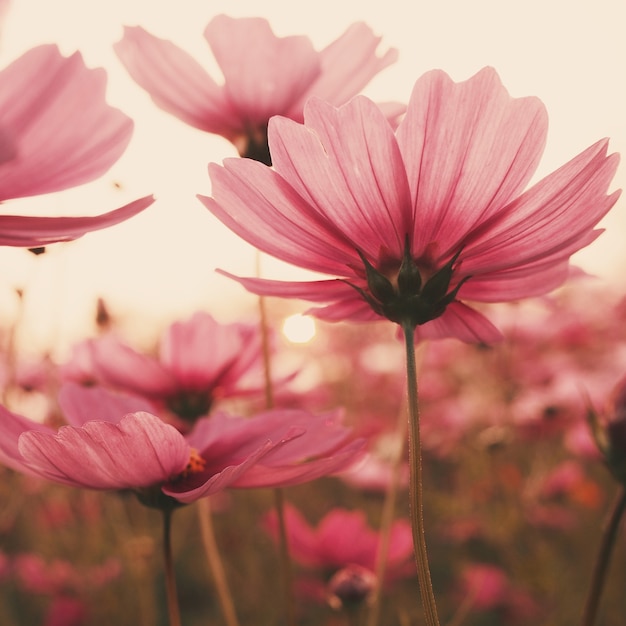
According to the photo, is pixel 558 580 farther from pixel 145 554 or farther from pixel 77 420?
pixel 77 420

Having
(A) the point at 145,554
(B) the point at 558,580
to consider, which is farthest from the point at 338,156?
(B) the point at 558,580

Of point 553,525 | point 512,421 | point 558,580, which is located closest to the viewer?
point 558,580

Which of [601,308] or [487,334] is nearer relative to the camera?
[487,334]

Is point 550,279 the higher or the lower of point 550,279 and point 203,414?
the higher

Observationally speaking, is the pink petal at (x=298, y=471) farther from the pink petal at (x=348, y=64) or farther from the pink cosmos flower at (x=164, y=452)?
the pink petal at (x=348, y=64)

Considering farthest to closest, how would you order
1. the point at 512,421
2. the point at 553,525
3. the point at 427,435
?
the point at 427,435
the point at 512,421
the point at 553,525

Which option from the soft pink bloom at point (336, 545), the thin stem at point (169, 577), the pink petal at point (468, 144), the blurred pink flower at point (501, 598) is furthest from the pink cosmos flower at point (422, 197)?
the blurred pink flower at point (501, 598)

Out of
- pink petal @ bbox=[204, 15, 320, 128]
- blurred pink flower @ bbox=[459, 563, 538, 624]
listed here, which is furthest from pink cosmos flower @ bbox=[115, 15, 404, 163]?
blurred pink flower @ bbox=[459, 563, 538, 624]

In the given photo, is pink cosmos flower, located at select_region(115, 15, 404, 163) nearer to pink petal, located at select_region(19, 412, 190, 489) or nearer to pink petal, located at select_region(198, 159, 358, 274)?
pink petal, located at select_region(198, 159, 358, 274)
